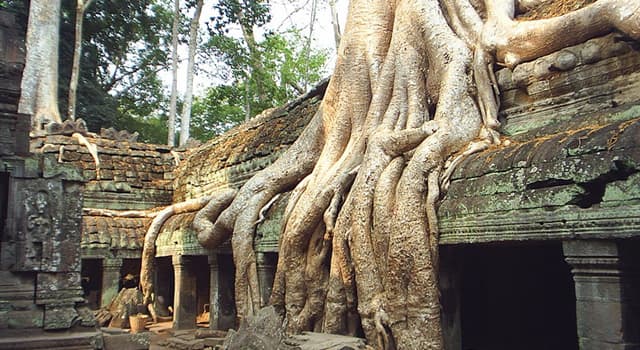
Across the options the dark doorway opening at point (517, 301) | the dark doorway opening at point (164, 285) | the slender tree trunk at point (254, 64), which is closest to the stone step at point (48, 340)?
the dark doorway opening at point (517, 301)

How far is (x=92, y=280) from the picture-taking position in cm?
1259

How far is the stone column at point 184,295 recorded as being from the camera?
10047 mm

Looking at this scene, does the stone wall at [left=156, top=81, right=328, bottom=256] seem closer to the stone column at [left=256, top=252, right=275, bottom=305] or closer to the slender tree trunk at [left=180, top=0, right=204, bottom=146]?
the stone column at [left=256, top=252, right=275, bottom=305]

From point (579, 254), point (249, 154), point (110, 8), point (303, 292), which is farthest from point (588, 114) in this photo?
point (110, 8)

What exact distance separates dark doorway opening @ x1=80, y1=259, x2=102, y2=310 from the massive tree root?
582cm

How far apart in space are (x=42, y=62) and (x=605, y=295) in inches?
607

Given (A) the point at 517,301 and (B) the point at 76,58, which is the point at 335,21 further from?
(A) the point at 517,301

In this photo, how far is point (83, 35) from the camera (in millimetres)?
20656

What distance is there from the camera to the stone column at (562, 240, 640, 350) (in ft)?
12.5

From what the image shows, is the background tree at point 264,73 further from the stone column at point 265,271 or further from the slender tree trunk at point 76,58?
the stone column at point 265,271

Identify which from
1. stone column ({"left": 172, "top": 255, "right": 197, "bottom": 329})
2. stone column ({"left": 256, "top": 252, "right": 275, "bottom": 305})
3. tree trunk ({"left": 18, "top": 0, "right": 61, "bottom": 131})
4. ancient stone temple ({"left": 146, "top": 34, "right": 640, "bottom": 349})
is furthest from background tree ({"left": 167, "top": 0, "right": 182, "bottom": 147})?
stone column ({"left": 256, "top": 252, "right": 275, "bottom": 305})

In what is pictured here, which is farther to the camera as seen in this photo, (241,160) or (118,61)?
(118,61)

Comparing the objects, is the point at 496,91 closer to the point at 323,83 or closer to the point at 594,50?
the point at 594,50

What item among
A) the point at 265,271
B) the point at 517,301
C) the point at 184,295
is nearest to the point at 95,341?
the point at 265,271
